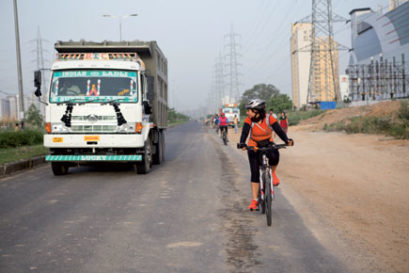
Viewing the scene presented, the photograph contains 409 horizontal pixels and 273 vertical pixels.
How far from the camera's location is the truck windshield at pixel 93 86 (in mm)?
10500

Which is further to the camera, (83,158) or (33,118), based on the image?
(33,118)

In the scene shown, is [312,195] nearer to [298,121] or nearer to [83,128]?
[83,128]

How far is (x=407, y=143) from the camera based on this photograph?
16344 mm

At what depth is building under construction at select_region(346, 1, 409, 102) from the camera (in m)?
66.1

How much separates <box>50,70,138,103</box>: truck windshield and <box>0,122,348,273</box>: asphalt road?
2151 mm

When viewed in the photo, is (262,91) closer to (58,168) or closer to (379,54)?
(379,54)

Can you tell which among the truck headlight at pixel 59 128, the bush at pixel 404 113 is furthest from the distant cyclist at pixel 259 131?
the bush at pixel 404 113

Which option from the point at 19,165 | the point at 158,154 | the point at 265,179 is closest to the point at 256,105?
the point at 265,179

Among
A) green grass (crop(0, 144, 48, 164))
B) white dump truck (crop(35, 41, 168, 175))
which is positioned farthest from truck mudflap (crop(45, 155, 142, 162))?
green grass (crop(0, 144, 48, 164))

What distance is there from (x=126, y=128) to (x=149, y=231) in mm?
5129

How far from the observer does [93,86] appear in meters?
10.6

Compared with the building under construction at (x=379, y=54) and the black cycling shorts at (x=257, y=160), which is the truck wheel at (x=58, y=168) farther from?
the building under construction at (x=379, y=54)

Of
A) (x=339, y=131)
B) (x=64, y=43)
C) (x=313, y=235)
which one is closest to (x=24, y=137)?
(x=64, y=43)

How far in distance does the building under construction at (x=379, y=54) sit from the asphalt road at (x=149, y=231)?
180ft
